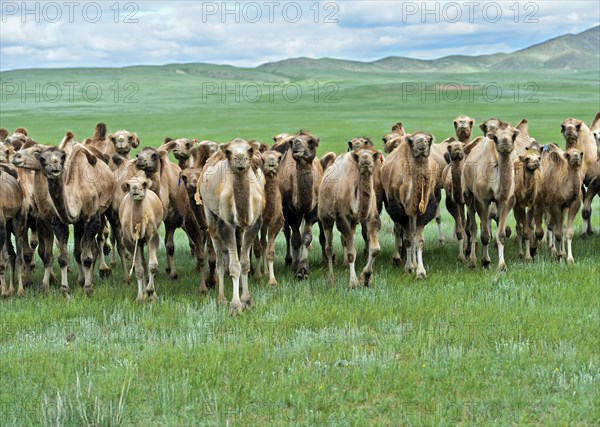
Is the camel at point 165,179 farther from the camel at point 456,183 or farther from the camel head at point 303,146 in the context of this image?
the camel at point 456,183

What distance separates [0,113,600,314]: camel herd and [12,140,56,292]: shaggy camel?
0.07ft

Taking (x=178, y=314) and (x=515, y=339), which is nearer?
(x=515, y=339)

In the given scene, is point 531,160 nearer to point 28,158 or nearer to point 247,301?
point 247,301

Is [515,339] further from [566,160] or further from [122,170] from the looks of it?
[122,170]

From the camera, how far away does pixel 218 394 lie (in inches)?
308

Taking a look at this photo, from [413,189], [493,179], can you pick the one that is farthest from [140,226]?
[493,179]

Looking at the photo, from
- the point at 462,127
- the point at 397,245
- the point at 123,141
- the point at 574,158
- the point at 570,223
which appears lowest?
the point at 397,245

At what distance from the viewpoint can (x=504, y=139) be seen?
13055mm

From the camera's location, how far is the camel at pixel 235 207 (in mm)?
11047

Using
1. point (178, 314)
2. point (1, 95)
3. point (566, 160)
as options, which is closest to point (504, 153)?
point (566, 160)

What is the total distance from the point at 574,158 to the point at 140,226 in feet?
23.8

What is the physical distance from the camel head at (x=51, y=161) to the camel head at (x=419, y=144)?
5363 millimetres

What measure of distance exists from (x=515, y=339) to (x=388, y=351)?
1510 mm

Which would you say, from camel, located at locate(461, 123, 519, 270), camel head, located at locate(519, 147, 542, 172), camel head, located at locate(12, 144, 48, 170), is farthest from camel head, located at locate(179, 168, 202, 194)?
camel head, located at locate(519, 147, 542, 172)
